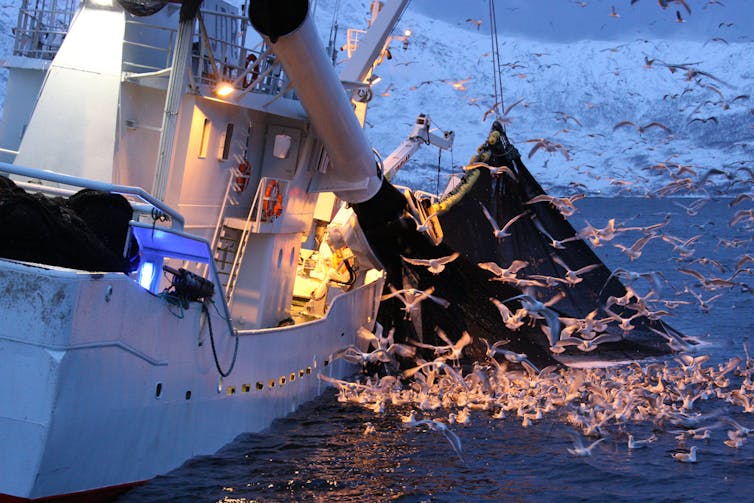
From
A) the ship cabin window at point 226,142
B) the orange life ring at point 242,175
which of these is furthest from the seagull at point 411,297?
the ship cabin window at point 226,142

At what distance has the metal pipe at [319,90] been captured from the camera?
52.1 ft

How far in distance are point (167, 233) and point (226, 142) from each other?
16.3 feet

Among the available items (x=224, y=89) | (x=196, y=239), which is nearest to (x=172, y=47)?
(x=224, y=89)

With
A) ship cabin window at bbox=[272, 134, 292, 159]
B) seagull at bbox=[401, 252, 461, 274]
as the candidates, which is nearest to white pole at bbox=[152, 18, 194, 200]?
ship cabin window at bbox=[272, 134, 292, 159]

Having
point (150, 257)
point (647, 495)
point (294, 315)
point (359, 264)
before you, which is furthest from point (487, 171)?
point (150, 257)

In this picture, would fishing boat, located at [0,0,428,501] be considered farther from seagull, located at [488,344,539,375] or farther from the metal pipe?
seagull, located at [488,344,539,375]

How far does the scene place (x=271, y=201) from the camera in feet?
62.6

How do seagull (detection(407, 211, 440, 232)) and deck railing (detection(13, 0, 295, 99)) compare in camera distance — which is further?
seagull (detection(407, 211, 440, 232))

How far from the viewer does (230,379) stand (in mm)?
15508

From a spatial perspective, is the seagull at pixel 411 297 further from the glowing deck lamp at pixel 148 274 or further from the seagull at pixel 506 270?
the glowing deck lamp at pixel 148 274

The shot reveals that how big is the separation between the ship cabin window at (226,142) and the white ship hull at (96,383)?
13.9 ft

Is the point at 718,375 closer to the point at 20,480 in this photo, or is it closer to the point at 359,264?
the point at 359,264

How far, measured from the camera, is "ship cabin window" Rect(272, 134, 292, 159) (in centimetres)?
1991

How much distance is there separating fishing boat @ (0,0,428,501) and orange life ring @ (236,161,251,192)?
34mm
